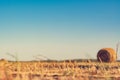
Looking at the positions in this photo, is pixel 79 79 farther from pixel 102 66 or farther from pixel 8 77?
pixel 102 66

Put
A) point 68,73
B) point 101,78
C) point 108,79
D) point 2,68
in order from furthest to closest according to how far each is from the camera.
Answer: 1. point 101,78
2. point 68,73
3. point 108,79
4. point 2,68

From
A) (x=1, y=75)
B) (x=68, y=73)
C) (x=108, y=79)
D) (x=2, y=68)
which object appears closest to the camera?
(x=1, y=75)

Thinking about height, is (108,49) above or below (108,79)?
above

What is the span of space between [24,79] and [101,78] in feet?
9.07

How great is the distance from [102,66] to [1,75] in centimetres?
286

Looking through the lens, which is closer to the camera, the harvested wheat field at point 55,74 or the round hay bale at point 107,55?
the harvested wheat field at point 55,74

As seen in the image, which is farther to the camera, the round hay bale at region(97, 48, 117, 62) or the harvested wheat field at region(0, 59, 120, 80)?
the round hay bale at region(97, 48, 117, 62)

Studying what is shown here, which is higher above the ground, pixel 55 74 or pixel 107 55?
pixel 107 55

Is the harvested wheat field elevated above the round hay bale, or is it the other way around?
the round hay bale

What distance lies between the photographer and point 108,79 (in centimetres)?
607

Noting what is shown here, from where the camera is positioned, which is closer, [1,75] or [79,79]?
[1,75]

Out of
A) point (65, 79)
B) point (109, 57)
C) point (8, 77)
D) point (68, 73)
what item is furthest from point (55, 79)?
point (109, 57)

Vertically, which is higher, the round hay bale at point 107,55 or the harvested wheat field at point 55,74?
the round hay bale at point 107,55

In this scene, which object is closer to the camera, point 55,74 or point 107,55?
point 55,74
